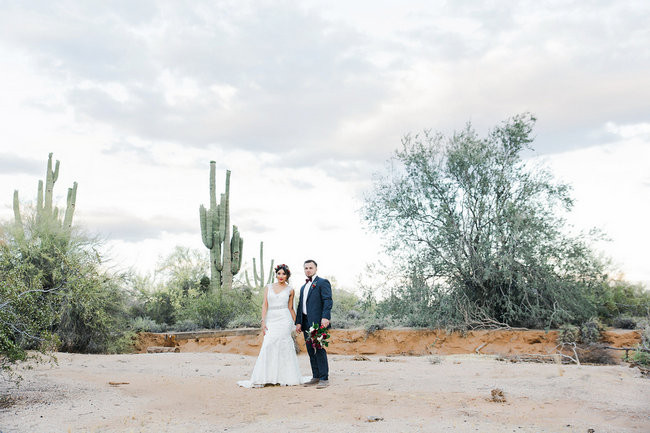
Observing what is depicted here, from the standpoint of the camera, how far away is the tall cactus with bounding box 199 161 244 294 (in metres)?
22.5

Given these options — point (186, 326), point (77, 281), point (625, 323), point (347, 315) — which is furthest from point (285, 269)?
point (186, 326)

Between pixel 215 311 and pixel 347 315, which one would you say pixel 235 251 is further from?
pixel 347 315

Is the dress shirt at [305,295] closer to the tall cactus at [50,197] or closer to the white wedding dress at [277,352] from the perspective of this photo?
the white wedding dress at [277,352]

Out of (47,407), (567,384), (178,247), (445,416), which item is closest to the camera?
(445,416)

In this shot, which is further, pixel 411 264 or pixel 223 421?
pixel 411 264

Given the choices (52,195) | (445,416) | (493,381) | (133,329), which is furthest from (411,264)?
(52,195)

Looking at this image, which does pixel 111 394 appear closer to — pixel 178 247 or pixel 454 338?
pixel 454 338

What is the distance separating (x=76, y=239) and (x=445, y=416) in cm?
1184

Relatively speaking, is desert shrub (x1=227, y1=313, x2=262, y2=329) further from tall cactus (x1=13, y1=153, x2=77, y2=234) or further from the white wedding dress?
Answer: the white wedding dress

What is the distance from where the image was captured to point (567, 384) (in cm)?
751

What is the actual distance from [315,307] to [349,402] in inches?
74.3

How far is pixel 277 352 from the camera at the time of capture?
8.34 metres

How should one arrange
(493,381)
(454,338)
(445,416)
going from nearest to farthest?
1. (445,416)
2. (493,381)
3. (454,338)

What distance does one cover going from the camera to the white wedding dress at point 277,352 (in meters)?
8.29
